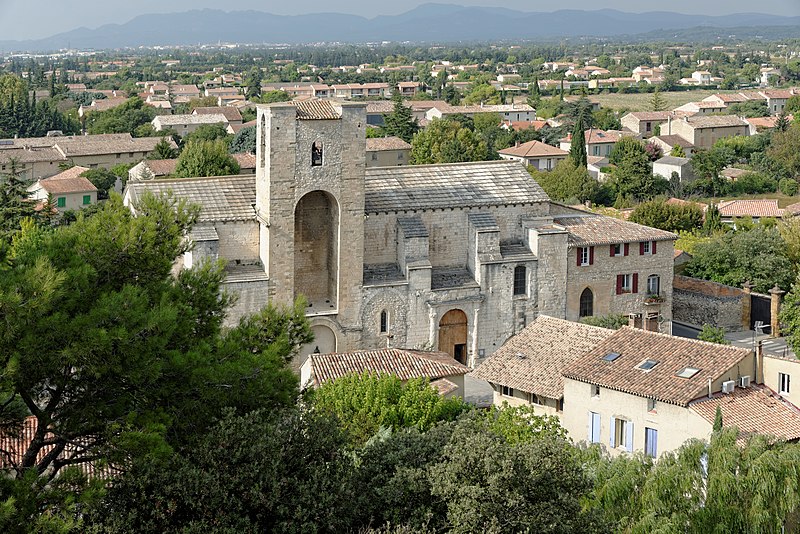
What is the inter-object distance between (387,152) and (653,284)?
137 feet

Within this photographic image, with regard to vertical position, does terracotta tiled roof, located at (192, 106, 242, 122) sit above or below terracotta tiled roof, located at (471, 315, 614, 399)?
above

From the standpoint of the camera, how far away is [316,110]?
124 feet

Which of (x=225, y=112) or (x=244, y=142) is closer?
(x=244, y=142)

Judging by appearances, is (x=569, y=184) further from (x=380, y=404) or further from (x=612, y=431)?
(x=380, y=404)

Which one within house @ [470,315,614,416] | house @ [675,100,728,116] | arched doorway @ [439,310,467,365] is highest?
house @ [675,100,728,116]

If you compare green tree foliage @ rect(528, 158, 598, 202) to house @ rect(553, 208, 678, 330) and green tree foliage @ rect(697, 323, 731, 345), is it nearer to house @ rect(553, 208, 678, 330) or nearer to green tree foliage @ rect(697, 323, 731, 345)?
house @ rect(553, 208, 678, 330)

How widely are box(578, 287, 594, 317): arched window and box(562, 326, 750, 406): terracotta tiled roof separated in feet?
35.8

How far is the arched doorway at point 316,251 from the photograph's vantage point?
127 feet

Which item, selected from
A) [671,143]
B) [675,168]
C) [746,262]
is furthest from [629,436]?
[671,143]

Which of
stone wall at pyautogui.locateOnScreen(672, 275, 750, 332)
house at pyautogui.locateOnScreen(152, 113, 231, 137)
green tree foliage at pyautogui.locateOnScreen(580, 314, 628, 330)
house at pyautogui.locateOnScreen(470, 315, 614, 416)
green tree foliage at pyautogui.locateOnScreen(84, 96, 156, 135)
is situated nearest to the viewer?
house at pyautogui.locateOnScreen(470, 315, 614, 416)

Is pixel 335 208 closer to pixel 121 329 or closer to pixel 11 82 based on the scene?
pixel 121 329

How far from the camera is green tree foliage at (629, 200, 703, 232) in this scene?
189 feet

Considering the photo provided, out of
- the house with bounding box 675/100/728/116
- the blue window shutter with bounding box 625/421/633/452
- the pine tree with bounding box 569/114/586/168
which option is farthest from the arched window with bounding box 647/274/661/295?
the house with bounding box 675/100/728/116

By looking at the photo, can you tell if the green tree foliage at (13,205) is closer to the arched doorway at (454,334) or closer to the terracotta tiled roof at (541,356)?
the arched doorway at (454,334)
